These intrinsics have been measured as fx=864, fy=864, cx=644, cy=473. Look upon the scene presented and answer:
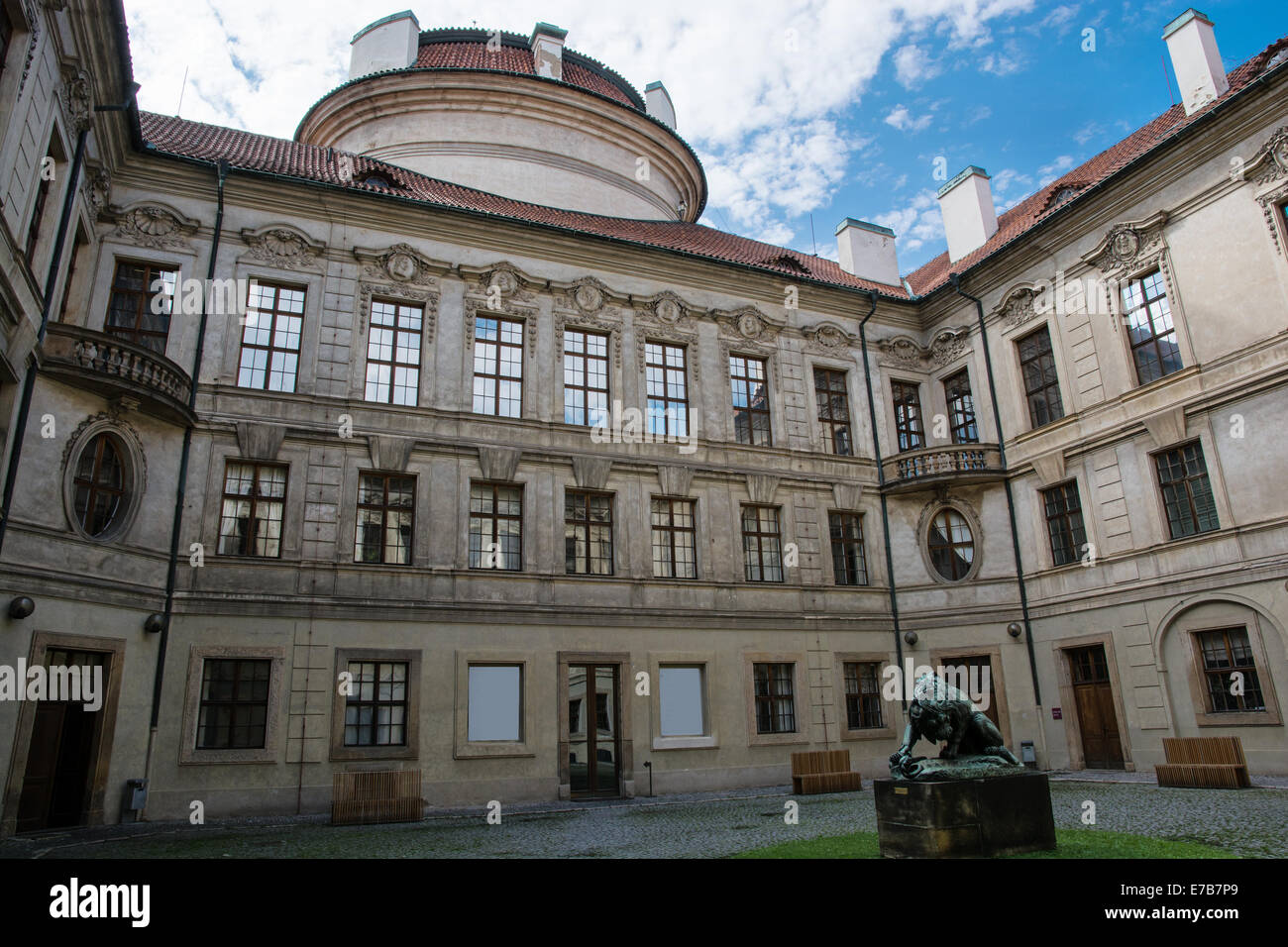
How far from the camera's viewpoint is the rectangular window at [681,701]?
68.4ft

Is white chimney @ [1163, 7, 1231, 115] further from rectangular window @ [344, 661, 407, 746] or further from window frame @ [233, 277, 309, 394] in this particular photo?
rectangular window @ [344, 661, 407, 746]

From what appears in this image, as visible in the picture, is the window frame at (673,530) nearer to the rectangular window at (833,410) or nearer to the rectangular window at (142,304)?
the rectangular window at (833,410)

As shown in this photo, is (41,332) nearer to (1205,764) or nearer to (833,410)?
(833,410)

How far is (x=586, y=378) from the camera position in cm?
2264

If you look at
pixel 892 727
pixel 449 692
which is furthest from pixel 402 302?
pixel 892 727

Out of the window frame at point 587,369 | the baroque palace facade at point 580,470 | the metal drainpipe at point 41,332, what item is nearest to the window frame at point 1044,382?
the baroque palace facade at point 580,470

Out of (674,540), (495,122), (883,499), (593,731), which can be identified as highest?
(495,122)

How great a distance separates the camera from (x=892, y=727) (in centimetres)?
2319

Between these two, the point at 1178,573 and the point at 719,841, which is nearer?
the point at 719,841

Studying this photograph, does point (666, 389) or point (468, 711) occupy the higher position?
point (666, 389)

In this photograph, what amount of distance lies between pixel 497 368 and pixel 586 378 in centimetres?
237

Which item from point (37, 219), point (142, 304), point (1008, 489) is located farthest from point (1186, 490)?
point (37, 219)
